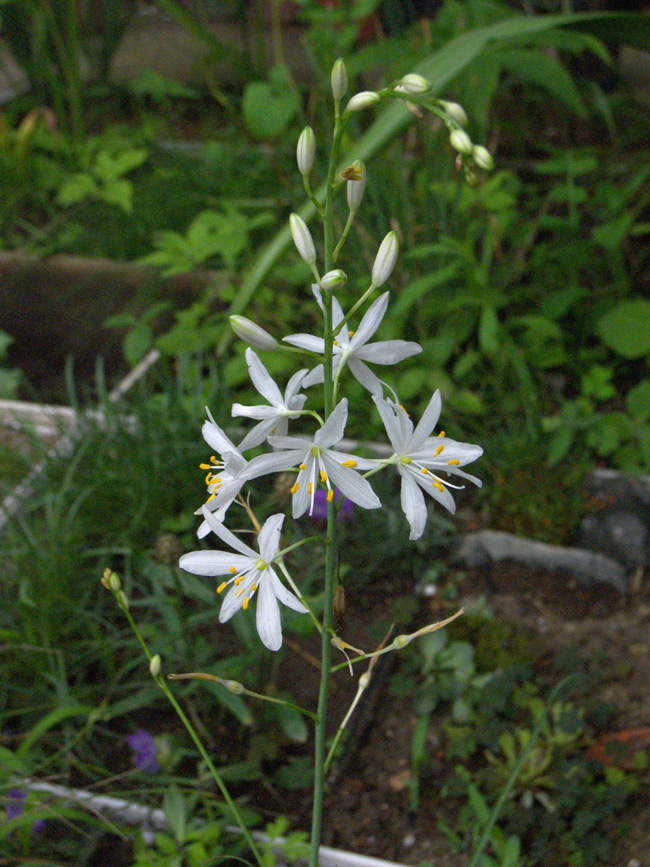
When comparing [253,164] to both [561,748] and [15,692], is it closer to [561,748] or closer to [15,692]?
[15,692]

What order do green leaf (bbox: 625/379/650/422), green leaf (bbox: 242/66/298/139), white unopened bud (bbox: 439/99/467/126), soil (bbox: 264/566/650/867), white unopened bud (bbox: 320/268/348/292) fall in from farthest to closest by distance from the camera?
green leaf (bbox: 242/66/298/139) → green leaf (bbox: 625/379/650/422) → soil (bbox: 264/566/650/867) → white unopened bud (bbox: 439/99/467/126) → white unopened bud (bbox: 320/268/348/292)

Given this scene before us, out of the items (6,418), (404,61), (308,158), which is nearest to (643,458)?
(404,61)

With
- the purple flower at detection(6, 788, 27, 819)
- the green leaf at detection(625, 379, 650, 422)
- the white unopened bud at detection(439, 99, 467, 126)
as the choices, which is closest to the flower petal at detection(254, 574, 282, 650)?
the white unopened bud at detection(439, 99, 467, 126)

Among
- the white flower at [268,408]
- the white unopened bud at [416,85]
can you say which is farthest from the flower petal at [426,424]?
the white unopened bud at [416,85]

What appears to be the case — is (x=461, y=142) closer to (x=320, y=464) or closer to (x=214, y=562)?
(x=320, y=464)

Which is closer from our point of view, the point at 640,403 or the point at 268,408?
the point at 268,408

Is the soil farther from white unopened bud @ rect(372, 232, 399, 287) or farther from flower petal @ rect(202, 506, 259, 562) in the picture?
white unopened bud @ rect(372, 232, 399, 287)

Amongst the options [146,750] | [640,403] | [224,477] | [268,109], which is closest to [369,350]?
[224,477]
